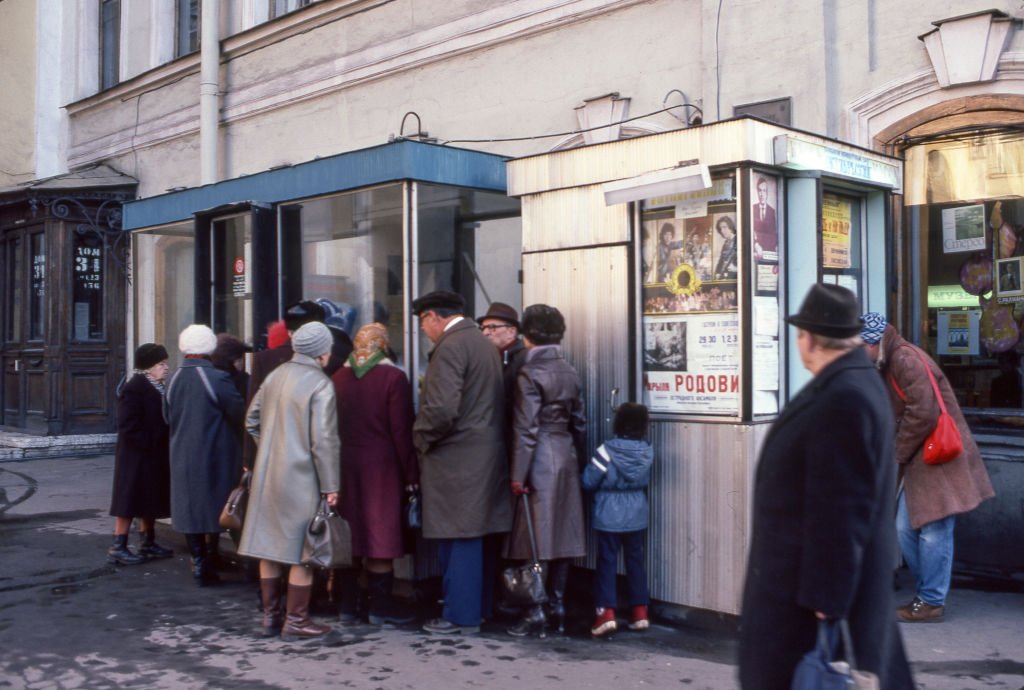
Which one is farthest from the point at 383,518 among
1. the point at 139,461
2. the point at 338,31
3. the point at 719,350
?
the point at 338,31

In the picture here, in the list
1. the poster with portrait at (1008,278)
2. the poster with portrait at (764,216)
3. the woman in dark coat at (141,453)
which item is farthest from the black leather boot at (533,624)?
the poster with portrait at (1008,278)

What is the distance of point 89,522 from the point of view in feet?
29.0

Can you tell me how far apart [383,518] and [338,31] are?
7080 millimetres

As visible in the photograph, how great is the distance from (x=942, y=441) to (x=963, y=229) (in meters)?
2.08

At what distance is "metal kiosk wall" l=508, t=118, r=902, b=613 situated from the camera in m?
5.12

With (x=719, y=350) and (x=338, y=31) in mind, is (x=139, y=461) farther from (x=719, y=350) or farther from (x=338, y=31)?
(x=338, y=31)

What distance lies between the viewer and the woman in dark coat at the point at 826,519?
275cm

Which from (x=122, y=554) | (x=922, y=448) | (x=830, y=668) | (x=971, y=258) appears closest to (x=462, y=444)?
(x=922, y=448)

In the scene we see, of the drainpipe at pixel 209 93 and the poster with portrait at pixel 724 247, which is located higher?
the drainpipe at pixel 209 93

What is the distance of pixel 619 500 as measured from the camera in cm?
522

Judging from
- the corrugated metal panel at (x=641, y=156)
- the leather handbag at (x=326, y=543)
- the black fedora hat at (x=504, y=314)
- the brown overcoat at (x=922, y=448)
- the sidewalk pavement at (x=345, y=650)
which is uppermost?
the corrugated metal panel at (x=641, y=156)

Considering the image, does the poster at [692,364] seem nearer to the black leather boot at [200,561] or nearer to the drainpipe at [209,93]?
the black leather boot at [200,561]

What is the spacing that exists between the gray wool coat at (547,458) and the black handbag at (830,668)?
2.50m

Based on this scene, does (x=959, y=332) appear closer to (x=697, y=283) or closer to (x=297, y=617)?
(x=697, y=283)
